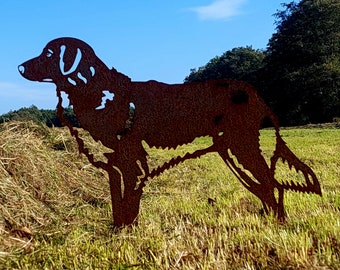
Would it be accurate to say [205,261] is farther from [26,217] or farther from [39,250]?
[26,217]

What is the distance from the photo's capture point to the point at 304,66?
35.6 m

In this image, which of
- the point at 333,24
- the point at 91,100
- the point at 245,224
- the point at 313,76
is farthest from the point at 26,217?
the point at 333,24

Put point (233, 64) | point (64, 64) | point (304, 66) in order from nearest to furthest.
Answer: point (64, 64), point (304, 66), point (233, 64)

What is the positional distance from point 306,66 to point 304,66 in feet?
0.53

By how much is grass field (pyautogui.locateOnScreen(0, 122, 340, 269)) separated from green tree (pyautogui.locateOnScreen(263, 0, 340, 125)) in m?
29.2

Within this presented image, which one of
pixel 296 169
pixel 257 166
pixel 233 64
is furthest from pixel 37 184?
pixel 233 64

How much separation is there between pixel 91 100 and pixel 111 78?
0.24 metres

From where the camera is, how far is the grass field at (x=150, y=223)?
2.92 meters

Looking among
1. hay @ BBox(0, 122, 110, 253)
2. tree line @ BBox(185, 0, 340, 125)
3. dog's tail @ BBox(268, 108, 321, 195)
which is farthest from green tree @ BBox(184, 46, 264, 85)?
dog's tail @ BBox(268, 108, 321, 195)

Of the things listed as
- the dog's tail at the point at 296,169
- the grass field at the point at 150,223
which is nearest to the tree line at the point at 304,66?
the grass field at the point at 150,223

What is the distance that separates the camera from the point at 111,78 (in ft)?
12.8

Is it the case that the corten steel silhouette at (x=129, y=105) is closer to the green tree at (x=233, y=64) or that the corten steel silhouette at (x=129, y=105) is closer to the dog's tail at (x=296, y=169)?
the dog's tail at (x=296, y=169)

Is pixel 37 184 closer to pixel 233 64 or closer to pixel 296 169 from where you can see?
pixel 296 169

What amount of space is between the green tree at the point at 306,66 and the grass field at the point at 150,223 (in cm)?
2918
